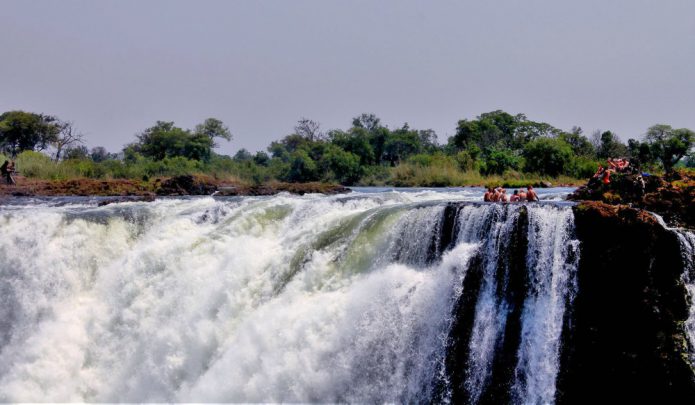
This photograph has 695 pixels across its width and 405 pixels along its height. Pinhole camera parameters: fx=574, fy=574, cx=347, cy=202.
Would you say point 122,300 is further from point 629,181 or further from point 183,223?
point 629,181

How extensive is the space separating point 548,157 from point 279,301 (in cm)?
2667

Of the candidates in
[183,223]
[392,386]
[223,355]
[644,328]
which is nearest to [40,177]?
[183,223]

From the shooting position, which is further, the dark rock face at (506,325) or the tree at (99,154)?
the tree at (99,154)

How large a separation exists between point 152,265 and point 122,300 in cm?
78

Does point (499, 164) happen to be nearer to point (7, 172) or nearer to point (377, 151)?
point (377, 151)

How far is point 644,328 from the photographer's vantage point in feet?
21.7

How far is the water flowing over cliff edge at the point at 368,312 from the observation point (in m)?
6.73

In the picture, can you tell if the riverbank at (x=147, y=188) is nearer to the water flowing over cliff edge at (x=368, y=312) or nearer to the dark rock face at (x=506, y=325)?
the water flowing over cliff edge at (x=368, y=312)

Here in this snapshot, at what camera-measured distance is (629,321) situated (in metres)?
6.70

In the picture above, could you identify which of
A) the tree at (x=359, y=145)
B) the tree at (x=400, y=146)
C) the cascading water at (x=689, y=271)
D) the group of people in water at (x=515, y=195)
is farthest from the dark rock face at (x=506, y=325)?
the tree at (x=400, y=146)

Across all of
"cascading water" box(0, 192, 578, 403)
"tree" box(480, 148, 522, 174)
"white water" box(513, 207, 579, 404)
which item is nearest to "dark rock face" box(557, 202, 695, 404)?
"white water" box(513, 207, 579, 404)

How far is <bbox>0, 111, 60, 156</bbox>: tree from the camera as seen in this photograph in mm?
47281

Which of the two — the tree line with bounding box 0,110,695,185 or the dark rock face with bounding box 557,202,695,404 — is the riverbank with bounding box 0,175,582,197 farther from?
the dark rock face with bounding box 557,202,695,404

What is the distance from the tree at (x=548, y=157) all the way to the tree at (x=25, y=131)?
38.8m
